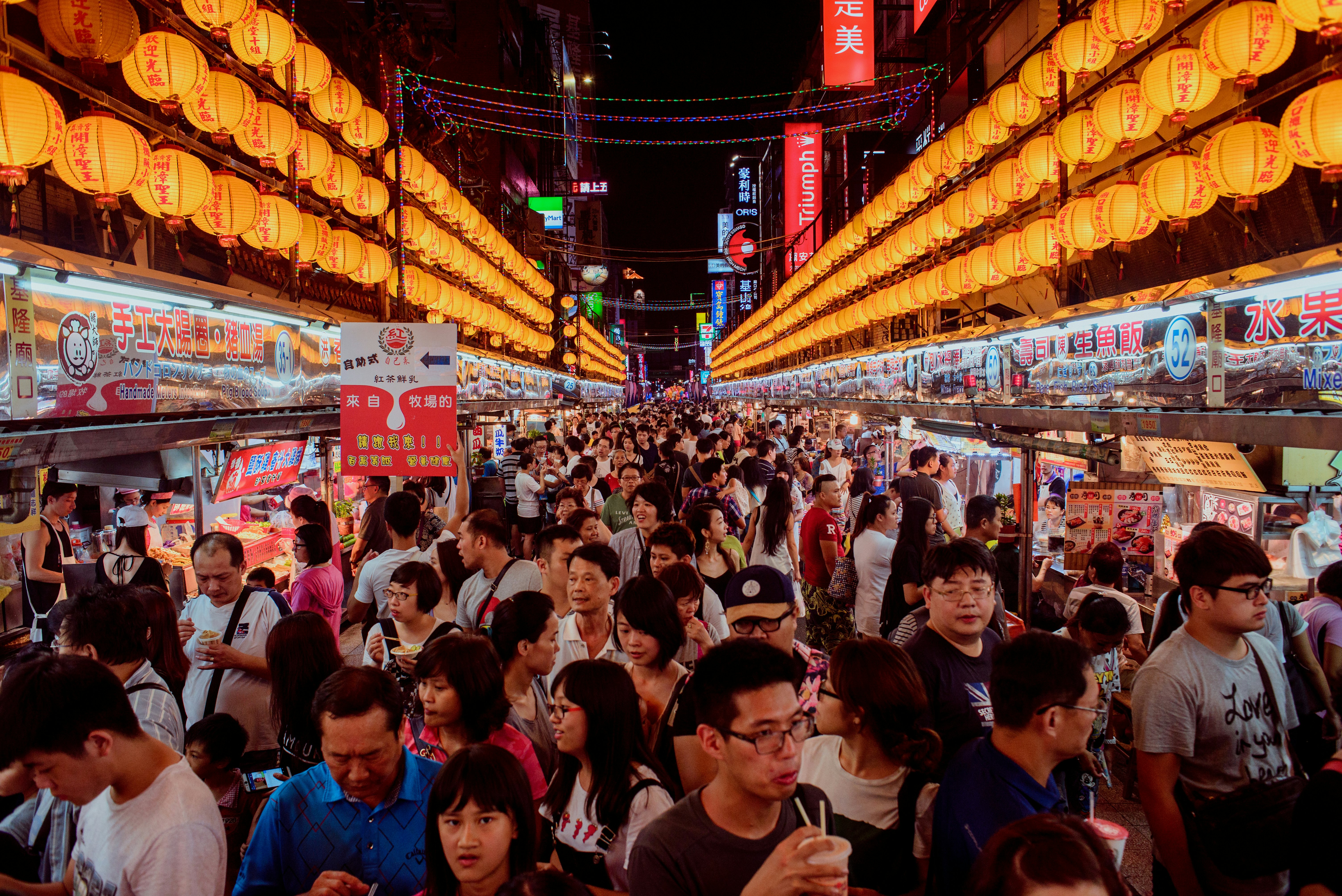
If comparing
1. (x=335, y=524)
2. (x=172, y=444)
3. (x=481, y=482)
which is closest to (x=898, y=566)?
(x=172, y=444)

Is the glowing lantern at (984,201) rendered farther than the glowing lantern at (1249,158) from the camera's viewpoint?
Yes

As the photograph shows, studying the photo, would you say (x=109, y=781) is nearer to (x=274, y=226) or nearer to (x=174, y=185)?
(x=174, y=185)

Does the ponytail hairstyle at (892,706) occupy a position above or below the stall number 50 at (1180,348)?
below

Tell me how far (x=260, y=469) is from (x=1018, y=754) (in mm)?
7868

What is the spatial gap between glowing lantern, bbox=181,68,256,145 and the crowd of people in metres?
3.70

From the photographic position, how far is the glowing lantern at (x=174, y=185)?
18.9 ft

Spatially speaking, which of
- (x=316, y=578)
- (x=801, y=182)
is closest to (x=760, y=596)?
(x=316, y=578)

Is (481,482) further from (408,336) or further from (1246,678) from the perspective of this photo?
(1246,678)

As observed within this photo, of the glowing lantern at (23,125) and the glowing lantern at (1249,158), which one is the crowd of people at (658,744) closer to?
the glowing lantern at (23,125)

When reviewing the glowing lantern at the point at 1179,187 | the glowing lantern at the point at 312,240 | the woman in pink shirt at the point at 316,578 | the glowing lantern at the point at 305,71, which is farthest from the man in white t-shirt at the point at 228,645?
the glowing lantern at the point at 1179,187

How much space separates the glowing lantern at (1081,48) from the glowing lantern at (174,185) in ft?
24.4

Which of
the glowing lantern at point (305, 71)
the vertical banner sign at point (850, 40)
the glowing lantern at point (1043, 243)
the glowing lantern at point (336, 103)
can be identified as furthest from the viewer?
the vertical banner sign at point (850, 40)

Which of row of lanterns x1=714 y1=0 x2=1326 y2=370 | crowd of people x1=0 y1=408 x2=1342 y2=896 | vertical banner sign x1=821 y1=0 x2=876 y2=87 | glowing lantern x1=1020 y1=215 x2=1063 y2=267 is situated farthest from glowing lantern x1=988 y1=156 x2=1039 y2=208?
vertical banner sign x1=821 y1=0 x2=876 y2=87

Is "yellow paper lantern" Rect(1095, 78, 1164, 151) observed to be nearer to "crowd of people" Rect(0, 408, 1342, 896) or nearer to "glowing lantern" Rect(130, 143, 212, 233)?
"crowd of people" Rect(0, 408, 1342, 896)
